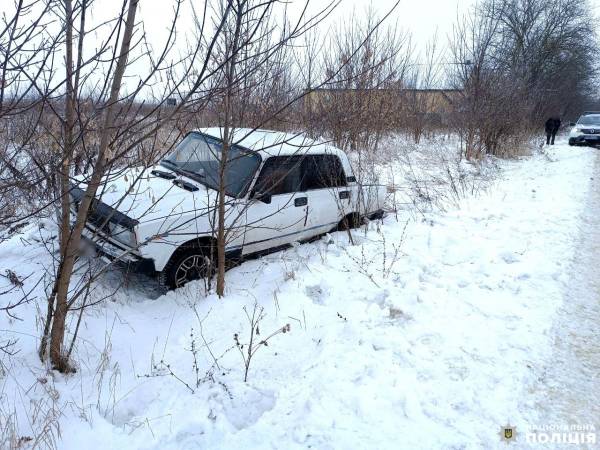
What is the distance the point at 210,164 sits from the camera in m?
4.75

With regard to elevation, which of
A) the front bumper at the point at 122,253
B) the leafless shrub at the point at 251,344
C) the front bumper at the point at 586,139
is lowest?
the leafless shrub at the point at 251,344

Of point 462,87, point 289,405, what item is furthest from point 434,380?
point 462,87

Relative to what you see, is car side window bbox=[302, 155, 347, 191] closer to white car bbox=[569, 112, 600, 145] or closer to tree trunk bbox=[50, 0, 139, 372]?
tree trunk bbox=[50, 0, 139, 372]

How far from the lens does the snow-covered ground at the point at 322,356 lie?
2.45 meters

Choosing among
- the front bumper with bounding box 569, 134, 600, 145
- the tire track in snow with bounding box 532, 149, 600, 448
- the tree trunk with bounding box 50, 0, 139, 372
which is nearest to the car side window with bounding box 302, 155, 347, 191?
the tire track in snow with bounding box 532, 149, 600, 448

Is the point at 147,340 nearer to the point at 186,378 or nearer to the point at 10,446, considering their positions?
the point at 186,378

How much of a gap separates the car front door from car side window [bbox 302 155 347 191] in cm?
14

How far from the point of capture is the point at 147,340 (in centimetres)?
354

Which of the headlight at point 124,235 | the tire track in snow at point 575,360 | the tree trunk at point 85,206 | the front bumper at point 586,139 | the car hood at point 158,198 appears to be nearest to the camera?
the tree trunk at point 85,206

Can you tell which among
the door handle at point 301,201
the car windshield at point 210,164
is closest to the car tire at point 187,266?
the car windshield at point 210,164

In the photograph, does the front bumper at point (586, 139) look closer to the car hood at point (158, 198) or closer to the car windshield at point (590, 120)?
the car windshield at point (590, 120)

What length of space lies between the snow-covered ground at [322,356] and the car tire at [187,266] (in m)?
0.12

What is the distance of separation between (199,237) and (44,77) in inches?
90.7

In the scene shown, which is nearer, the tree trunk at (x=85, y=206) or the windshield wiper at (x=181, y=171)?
the tree trunk at (x=85, y=206)
